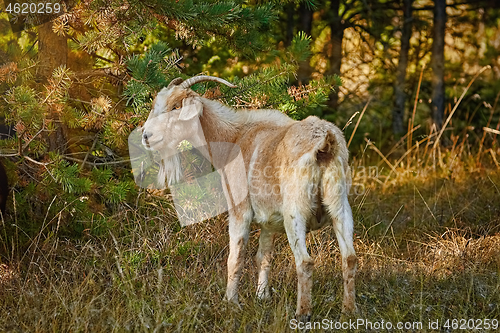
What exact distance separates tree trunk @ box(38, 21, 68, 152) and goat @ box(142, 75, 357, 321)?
944mm

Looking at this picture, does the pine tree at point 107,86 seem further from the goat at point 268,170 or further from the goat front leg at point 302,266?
the goat front leg at point 302,266

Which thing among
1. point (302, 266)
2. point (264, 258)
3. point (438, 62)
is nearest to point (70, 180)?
point (264, 258)

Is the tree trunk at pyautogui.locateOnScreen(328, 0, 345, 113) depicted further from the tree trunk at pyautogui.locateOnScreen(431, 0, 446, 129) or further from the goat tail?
the goat tail

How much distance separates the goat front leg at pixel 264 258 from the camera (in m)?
3.73

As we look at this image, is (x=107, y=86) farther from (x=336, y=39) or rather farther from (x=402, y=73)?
(x=402, y=73)

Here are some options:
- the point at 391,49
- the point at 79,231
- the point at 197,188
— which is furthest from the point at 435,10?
the point at 79,231

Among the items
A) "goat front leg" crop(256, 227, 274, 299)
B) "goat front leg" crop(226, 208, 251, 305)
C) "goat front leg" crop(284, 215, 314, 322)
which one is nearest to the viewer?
"goat front leg" crop(284, 215, 314, 322)

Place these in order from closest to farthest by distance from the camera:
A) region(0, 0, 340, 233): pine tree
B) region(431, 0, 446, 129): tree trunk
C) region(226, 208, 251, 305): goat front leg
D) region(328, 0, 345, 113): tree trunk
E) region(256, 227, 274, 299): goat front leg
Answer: region(226, 208, 251, 305): goat front leg < region(0, 0, 340, 233): pine tree < region(256, 227, 274, 299): goat front leg < region(431, 0, 446, 129): tree trunk < region(328, 0, 345, 113): tree trunk

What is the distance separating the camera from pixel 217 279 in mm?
3770

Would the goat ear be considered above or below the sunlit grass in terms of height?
above

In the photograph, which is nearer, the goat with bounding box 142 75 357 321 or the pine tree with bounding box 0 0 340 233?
the goat with bounding box 142 75 357 321

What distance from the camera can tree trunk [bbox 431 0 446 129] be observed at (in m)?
8.15

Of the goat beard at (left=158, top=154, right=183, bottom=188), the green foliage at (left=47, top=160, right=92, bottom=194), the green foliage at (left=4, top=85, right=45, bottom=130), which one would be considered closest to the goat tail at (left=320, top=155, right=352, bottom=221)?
the goat beard at (left=158, top=154, right=183, bottom=188)

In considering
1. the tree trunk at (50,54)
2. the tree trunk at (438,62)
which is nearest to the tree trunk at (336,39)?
the tree trunk at (438,62)
